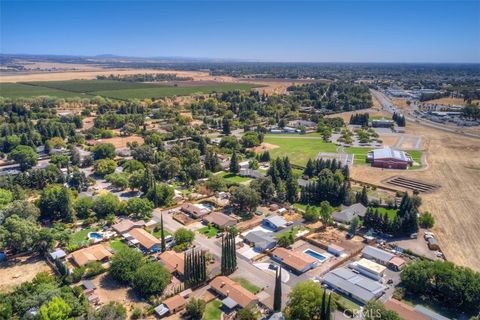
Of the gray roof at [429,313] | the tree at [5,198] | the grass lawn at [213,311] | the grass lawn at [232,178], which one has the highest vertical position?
the tree at [5,198]

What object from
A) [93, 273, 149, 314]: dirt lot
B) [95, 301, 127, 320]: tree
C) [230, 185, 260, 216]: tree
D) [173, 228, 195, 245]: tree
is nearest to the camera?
[95, 301, 127, 320]: tree

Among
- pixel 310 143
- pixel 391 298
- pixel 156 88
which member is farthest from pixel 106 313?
pixel 156 88

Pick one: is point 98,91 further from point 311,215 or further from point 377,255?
point 377,255

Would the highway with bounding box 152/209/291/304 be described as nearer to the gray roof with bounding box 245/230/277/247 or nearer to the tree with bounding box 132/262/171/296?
the gray roof with bounding box 245/230/277/247

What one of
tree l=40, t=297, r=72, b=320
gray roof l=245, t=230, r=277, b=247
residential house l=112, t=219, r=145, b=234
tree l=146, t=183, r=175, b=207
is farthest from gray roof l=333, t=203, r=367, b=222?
tree l=40, t=297, r=72, b=320

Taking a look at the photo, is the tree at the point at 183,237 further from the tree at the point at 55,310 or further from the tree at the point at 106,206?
the tree at the point at 55,310

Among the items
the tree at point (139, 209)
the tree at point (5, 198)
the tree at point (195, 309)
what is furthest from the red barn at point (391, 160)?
the tree at point (5, 198)

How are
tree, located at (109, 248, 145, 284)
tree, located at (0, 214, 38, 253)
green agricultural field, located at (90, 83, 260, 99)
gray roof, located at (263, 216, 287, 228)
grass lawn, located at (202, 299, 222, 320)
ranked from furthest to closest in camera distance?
green agricultural field, located at (90, 83, 260, 99)
gray roof, located at (263, 216, 287, 228)
tree, located at (0, 214, 38, 253)
tree, located at (109, 248, 145, 284)
grass lawn, located at (202, 299, 222, 320)
